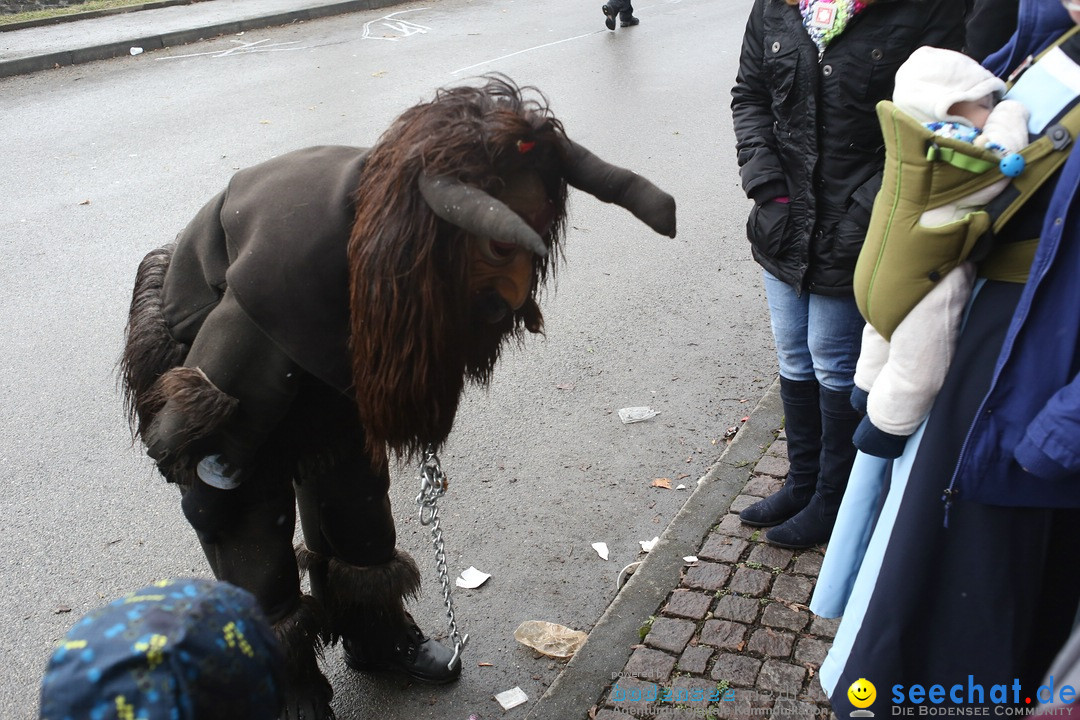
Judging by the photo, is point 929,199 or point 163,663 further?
point 929,199

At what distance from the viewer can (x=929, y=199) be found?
2074 mm

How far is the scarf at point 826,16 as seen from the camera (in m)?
2.85

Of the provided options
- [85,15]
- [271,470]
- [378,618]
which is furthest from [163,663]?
[85,15]

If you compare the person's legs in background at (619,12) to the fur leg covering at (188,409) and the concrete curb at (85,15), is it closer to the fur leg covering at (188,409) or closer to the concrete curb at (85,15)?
the concrete curb at (85,15)

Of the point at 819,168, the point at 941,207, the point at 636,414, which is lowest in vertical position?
the point at 636,414

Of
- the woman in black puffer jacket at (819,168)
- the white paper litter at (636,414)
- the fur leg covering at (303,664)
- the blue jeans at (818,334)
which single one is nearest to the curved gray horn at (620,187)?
the woman in black puffer jacket at (819,168)

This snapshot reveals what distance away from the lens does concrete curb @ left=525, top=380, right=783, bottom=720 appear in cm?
301

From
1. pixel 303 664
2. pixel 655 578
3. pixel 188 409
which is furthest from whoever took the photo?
pixel 655 578

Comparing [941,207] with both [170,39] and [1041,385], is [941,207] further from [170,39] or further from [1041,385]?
[170,39]

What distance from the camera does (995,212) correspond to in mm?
2061

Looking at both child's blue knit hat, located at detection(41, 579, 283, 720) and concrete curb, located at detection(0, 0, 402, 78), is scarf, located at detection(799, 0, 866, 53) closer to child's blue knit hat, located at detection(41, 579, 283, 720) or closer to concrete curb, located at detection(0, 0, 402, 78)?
child's blue knit hat, located at detection(41, 579, 283, 720)

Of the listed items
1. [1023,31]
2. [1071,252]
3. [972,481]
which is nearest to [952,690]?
[972,481]

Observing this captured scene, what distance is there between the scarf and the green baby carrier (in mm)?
862

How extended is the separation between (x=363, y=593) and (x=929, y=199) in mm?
1925
